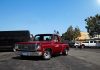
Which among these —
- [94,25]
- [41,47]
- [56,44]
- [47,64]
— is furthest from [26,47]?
[94,25]

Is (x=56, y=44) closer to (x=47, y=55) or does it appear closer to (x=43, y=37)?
(x=43, y=37)

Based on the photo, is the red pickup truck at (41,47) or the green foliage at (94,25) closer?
the red pickup truck at (41,47)

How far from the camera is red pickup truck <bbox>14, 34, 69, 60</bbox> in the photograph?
1862cm

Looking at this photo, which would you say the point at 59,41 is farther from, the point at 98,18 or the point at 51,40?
the point at 98,18

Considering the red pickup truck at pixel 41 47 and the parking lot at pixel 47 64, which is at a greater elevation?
the red pickup truck at pixel 41 47

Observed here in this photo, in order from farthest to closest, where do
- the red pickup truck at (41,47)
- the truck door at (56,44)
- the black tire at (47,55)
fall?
the truck door at (56,44), the black tire at (47,55), the red pickup truck at (41,47)

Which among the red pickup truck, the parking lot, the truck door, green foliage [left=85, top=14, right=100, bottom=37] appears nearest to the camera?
the parking lot

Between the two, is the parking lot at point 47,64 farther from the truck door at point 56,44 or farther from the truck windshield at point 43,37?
the truck windshield at point 43,37

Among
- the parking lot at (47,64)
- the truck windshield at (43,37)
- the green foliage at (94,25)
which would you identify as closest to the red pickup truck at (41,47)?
the truck windshield at (43,37)

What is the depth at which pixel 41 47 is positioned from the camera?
18.7 metres

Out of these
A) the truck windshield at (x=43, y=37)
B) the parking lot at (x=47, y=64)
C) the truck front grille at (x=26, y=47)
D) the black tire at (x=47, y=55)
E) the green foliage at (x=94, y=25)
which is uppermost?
the green foliage at (x=94, y=25)

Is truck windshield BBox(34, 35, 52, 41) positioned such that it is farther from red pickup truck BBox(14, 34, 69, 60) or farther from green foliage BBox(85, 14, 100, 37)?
green foliage BBox(85, 14, 100, 37)

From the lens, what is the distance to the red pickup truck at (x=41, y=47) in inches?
733

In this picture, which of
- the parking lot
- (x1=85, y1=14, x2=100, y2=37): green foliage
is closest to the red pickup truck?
the parking lot
